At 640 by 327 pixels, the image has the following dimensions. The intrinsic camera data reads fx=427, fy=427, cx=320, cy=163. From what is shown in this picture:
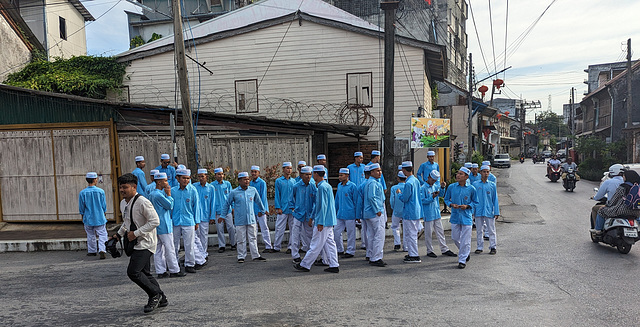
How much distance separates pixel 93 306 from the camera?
5.88m

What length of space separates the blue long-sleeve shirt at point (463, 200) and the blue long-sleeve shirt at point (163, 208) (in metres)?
5.07

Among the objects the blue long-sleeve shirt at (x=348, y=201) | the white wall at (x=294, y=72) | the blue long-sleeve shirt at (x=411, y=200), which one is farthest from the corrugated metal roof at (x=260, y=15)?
the blue long-sleeve shirt at (x=411, y=200)

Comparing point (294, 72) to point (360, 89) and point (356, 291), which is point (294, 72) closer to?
point (360, 89)

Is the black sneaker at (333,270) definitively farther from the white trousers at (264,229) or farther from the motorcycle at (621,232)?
the motorcycle at (621,232)

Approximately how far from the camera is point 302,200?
339 inches

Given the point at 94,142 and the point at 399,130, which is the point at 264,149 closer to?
the point at 94,142

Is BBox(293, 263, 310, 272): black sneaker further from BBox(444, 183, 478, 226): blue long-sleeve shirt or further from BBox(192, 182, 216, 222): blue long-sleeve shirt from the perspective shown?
BBox(444, 183, 478, 226): blue long-sleeve shirt

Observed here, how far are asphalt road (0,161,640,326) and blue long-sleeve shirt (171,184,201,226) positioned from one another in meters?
0.98

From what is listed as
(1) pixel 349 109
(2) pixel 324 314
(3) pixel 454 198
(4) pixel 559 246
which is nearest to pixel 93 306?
(2) pixel 324 314

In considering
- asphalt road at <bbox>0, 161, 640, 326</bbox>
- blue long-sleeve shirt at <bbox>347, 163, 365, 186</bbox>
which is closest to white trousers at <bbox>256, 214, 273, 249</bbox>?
asphalt road at <bbox>0, 161, 640, 326</bbox>

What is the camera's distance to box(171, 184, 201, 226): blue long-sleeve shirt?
7570 millimetres

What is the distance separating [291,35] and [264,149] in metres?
6.59

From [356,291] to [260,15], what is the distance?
16795 millimetres

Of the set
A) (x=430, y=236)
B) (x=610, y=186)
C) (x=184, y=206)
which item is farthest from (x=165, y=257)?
(x=610, y=186)
